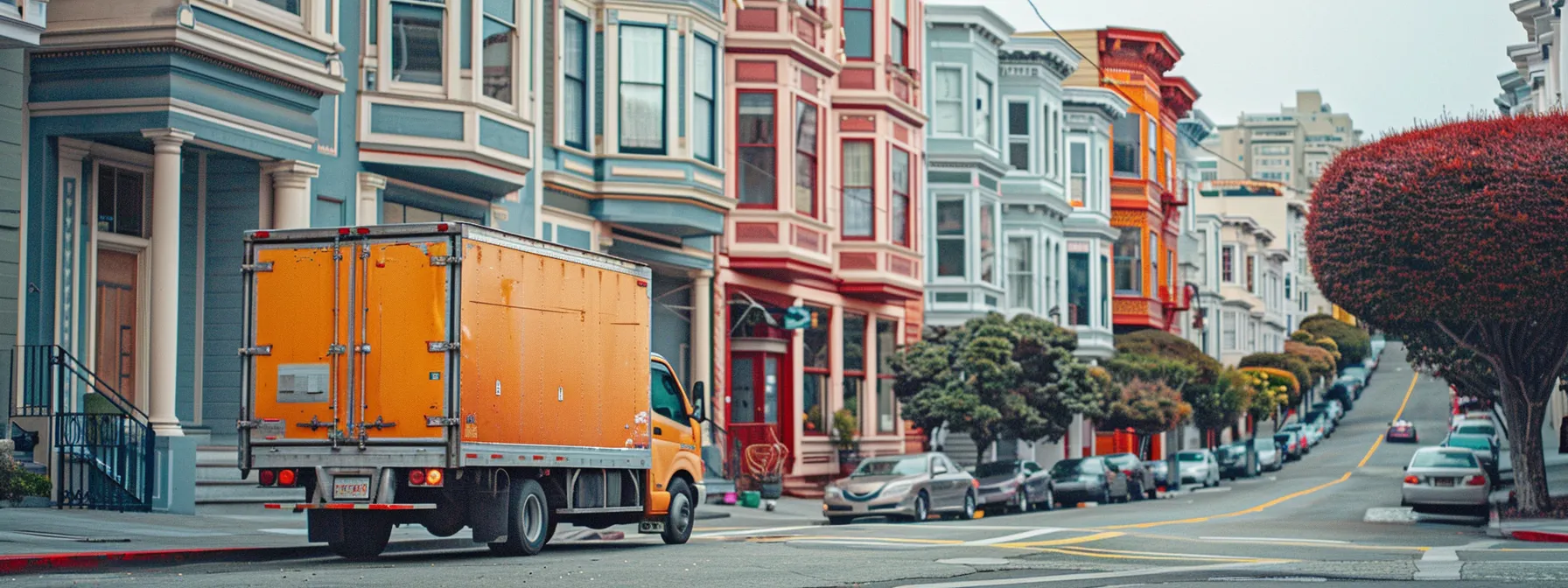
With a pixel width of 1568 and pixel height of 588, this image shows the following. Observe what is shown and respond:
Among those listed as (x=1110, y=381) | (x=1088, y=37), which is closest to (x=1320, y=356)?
(x=1088, y=37)

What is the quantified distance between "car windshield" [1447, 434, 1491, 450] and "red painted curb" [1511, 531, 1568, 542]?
30454 millimetres

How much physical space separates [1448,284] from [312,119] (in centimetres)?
1753

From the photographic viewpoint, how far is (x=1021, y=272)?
4831cm

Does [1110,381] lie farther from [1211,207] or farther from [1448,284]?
[1211,207]

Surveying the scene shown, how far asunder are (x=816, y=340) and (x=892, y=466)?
297 inches

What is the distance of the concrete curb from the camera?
44.9 ft

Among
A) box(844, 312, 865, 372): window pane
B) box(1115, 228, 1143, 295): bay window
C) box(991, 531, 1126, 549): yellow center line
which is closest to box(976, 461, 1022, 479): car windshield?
box(844, 312, 865, 372): window pane

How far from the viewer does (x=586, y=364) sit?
59.1ft

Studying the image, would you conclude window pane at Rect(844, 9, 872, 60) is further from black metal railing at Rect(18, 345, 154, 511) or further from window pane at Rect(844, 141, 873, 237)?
black metal railing at Rect(18, 345, 154, 511)

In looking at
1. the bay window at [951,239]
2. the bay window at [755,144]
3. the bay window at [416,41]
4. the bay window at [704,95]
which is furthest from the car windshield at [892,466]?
the bay window at [951,239]

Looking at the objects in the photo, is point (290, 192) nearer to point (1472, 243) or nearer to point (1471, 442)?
point (1472, 243)

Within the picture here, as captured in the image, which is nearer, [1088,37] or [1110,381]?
[1110,381]

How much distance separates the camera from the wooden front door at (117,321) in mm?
20891

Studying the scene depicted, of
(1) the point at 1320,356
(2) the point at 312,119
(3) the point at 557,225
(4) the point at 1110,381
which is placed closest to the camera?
(2) the point at 312,119
